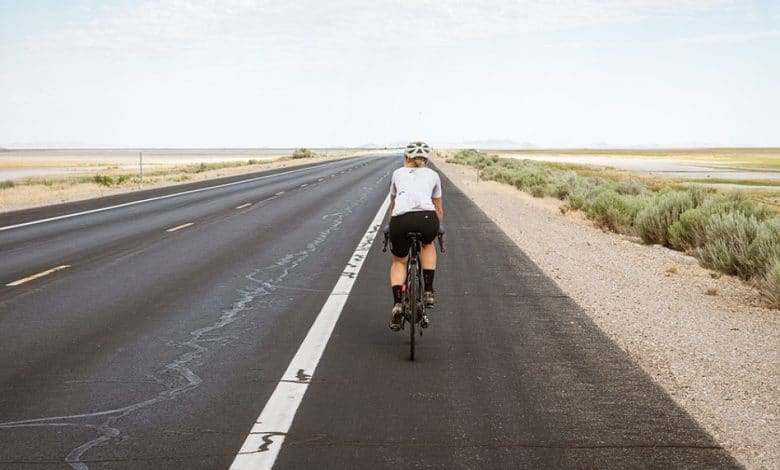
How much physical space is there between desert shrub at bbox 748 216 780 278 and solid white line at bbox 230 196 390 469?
21.3 feet

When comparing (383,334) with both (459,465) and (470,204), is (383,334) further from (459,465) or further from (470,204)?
(470,204)

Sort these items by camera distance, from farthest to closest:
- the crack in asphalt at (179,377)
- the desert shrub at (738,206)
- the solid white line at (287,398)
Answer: the desert shrub at (738,206) < the crack in asphalt at (179,377) < the solid white line at (287,398)

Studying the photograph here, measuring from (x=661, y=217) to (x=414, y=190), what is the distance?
43.4ft

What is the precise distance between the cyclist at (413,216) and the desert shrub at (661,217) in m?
12.3

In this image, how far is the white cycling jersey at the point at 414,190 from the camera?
765 cm

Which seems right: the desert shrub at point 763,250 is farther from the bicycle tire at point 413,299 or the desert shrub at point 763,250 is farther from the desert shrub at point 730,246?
the bicycle tire at point 413,299

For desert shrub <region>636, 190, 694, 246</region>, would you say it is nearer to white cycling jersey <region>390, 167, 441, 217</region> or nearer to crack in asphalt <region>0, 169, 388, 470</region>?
crack in asphalt <region>0, 169, 388, 470</region>

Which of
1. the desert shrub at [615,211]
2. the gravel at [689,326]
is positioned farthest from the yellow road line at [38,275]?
the desert shrub at [615,211]

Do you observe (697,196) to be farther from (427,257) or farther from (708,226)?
(427,257)

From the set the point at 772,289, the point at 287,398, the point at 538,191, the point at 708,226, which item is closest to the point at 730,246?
the point at 708,226

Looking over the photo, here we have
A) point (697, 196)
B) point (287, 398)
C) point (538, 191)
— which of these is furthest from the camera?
point (538, 191)

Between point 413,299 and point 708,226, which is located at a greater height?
point 413,299

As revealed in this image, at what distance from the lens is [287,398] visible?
20.2 ft

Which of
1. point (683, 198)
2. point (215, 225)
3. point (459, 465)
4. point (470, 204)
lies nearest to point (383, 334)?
point (459, 465)
